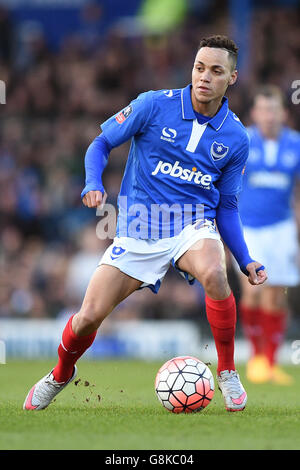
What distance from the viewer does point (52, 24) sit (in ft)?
52.6

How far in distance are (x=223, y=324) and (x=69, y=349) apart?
34.4 inches

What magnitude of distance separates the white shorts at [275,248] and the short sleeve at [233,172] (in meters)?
3.15

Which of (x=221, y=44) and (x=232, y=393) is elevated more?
(x=221, y=44)

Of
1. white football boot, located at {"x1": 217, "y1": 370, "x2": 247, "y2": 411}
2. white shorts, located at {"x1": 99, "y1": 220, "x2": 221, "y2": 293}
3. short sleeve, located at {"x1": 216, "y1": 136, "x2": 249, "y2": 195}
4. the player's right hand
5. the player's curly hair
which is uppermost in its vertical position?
the player's curly hair

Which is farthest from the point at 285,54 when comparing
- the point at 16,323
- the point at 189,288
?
the point at 16,323

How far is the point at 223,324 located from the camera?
5.23 metres

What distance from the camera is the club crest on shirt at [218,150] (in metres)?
5.24

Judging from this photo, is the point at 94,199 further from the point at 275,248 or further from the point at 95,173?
the point at 275,248

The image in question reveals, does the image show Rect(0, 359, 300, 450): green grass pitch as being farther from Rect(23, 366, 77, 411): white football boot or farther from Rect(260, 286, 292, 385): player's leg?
Rect(260, 286, 292, 385): player's leg

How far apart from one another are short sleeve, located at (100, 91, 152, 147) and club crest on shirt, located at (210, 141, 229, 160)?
1.35 ft

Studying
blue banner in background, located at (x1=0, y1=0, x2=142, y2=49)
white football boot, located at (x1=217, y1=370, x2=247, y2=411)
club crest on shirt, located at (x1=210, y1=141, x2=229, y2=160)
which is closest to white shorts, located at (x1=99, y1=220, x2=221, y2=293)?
club crest on shirt, located at (x1=210, y1=141, x2=229, y2=160)

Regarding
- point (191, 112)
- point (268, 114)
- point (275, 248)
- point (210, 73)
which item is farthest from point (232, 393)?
point (268, 114)

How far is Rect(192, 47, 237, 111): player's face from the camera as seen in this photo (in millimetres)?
5141

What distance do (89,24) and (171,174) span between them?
1124cm
